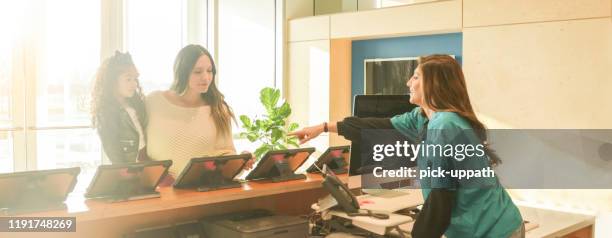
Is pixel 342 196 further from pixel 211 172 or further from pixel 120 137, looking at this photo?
pixel 120 137

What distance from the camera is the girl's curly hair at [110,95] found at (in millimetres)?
3271

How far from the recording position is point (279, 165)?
284cm

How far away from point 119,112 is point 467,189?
6.44 feet

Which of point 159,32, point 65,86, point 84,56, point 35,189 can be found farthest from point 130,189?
point 159,32

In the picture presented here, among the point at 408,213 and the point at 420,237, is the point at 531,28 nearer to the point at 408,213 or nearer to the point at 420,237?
the point at 408,213

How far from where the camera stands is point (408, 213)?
9.77 feet

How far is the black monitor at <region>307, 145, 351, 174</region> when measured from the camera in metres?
3.16

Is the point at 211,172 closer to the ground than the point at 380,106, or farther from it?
closer to the ground

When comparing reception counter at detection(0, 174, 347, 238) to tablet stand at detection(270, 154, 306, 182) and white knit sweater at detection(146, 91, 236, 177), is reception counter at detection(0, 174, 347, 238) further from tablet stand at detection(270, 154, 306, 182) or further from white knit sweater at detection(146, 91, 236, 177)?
white knit sweater at detection(146, 91, 236, 177)

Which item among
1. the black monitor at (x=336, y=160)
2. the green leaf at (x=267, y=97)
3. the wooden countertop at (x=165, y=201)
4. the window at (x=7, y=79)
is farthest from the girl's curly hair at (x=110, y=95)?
the green leaf at (x=267, y=97)

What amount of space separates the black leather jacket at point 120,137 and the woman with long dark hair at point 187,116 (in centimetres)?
15

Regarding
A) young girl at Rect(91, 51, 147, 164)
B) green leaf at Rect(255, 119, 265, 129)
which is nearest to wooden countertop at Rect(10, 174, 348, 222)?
young girl at Rect(91, 51, 147, 164)

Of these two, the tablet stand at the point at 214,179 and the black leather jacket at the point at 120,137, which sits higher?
the black leather jacket at the point at 120,137

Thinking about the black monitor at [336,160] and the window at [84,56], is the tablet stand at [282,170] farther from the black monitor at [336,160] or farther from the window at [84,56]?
the window at [84,56]
